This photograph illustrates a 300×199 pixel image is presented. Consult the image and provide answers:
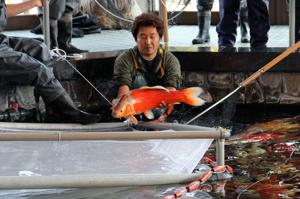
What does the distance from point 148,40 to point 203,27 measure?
7.37 feet

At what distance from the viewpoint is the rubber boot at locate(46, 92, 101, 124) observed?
6.75 meters

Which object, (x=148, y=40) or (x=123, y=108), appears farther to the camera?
(x=148, y=40)

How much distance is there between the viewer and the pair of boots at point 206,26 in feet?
29.6

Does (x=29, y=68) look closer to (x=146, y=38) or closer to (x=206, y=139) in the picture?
(x=146, y=38)

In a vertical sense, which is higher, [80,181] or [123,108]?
[123,108]

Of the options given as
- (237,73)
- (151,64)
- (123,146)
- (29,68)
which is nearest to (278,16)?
(237,73)

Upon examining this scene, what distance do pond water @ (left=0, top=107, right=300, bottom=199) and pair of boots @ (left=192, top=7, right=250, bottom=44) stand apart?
1.70m

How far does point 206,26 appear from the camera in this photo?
913 centimetres

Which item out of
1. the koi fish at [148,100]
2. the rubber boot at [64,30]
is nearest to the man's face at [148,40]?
the koi fish at [148,100]

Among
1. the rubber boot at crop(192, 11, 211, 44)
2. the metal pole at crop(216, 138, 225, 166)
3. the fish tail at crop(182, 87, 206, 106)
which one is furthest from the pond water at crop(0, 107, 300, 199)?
the rubber boot at crop(192, 11, 211, 44)

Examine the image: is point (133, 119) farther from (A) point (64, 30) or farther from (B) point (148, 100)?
(A) point (64, 30)

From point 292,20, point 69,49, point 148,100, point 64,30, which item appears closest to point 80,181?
point 148,100

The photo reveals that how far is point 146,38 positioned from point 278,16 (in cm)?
414

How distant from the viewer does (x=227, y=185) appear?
5605mm
